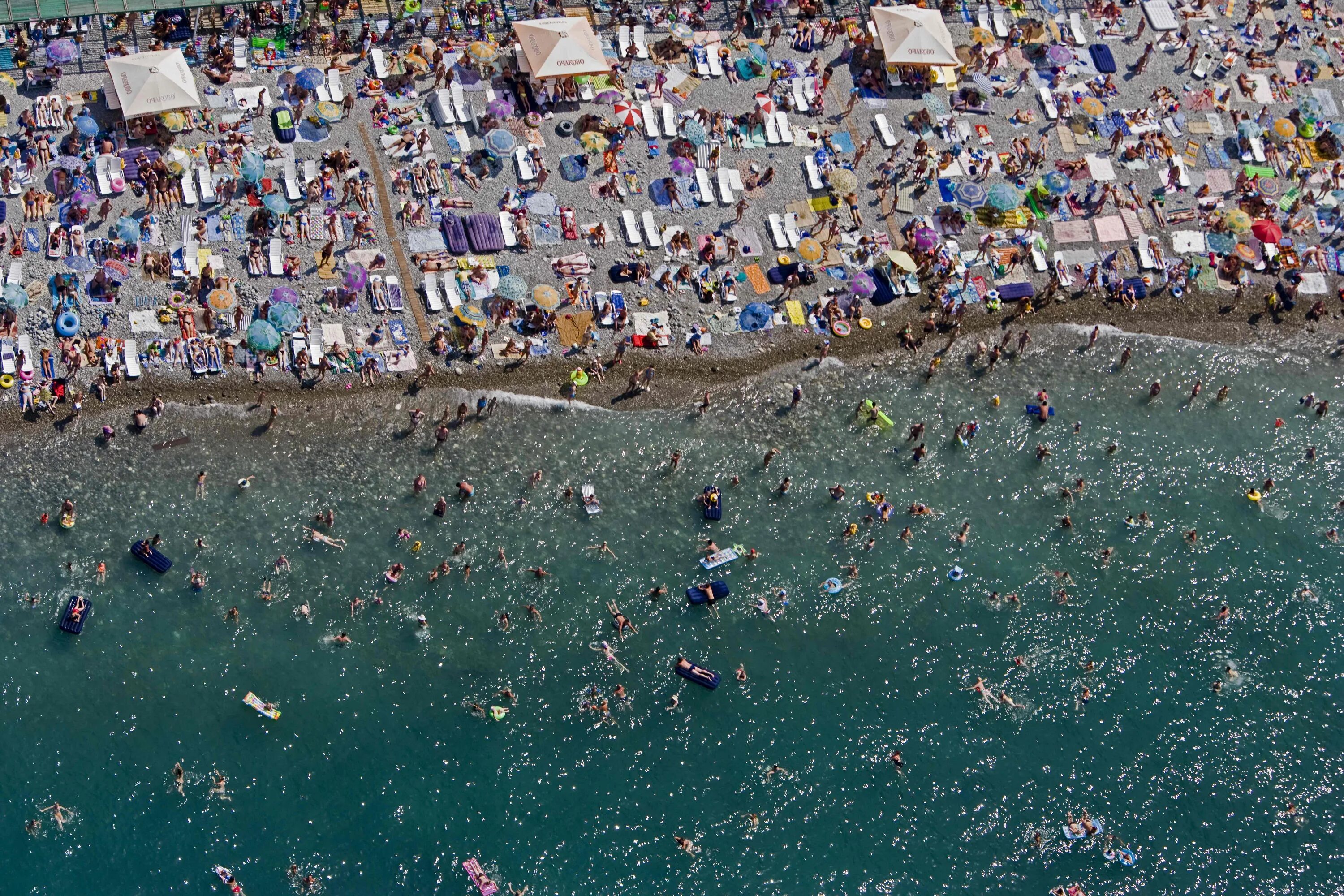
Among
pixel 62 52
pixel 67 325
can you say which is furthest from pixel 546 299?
pixel 62 52

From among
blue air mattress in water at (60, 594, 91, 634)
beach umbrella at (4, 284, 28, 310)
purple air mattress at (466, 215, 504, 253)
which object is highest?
beach umbrella at (4, 284, 28, 310)

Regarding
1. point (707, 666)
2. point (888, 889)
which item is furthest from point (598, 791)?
point (888, 889)

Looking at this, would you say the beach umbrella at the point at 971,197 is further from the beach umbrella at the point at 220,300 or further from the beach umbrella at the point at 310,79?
the beach umbrella at the point at 220,300

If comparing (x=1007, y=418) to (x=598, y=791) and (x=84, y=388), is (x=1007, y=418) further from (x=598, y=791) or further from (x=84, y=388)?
(x=84, y=388)

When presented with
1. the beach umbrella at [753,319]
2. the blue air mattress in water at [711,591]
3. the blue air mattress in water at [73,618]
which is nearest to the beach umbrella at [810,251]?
the beach umbrella at [753,319]

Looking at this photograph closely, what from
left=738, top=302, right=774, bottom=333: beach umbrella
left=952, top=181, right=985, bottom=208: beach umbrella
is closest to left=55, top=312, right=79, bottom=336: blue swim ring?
left=738, top=302, right=774, bottom=333: beach umbrella

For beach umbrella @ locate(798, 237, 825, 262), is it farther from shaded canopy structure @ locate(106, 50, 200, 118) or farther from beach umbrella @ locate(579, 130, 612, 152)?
shaded canopy structure @ locate(106, 50, 200, 118)

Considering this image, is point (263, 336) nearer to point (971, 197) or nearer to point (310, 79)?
point (310, 79)
